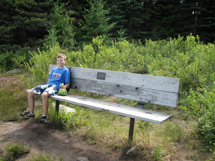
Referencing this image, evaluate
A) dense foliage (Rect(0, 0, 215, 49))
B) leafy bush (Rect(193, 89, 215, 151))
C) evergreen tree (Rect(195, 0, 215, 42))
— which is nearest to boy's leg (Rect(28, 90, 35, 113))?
leafy bush (Rect(193, 89, 215, 151))

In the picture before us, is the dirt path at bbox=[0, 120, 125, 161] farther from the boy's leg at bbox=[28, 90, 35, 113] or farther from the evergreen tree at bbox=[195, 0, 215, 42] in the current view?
the evergreen tree at bbox=[195, 0, 215, 42]

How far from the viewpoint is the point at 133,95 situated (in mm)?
3256

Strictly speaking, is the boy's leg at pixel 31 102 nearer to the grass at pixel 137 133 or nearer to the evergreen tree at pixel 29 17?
the grass at pixel 137 133

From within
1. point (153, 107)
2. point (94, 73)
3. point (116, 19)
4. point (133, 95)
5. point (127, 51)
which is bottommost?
point (153, 107)

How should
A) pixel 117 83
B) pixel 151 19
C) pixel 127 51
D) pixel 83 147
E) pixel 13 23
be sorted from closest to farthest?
pixel 83 147
pixel 117 83
pixel 127 51
pixel 13 23
pixel 151 19

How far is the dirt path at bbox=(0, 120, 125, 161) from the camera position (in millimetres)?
2787

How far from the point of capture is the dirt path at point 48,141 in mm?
2787

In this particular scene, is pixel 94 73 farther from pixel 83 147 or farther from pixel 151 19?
pixel 151 19

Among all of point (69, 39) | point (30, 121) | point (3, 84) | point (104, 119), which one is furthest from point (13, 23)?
point (104, 119)

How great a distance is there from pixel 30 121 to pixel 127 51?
3.71 meters

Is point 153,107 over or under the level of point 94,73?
under

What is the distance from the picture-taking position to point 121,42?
22.9ft

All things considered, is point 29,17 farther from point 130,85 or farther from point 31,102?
point 130,85

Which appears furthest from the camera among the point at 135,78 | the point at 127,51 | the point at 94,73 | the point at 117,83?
the point at 127,51
